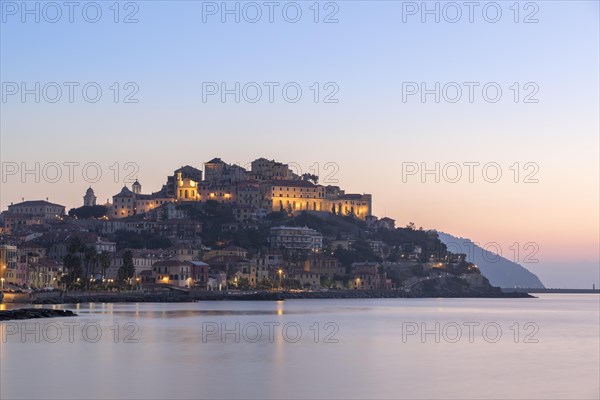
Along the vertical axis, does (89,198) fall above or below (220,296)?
above

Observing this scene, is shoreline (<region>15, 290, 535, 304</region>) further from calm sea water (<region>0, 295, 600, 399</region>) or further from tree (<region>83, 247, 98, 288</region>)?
calm sea water (<region>0, 295, 600, 399</region>)

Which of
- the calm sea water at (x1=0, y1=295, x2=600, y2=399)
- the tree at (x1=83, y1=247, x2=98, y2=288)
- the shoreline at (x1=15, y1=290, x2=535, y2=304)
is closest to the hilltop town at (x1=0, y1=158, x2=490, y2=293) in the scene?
the tree at (x1=83, y1=247, x2=98, y2=288)

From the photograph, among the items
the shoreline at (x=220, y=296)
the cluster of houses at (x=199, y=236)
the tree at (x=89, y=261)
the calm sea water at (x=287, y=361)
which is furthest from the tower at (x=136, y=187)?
the calm sea water at (x=287, y=361)

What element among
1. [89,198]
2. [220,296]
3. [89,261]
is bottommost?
[220,296]

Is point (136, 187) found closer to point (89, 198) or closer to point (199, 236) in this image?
point (89, 198)

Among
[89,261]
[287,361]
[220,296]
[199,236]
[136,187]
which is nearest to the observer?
[287,361]

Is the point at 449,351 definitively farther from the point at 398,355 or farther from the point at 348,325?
the point at 348,325

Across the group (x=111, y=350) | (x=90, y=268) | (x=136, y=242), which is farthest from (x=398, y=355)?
(x=136, y=242)

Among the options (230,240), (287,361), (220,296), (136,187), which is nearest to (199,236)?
(230,240)
